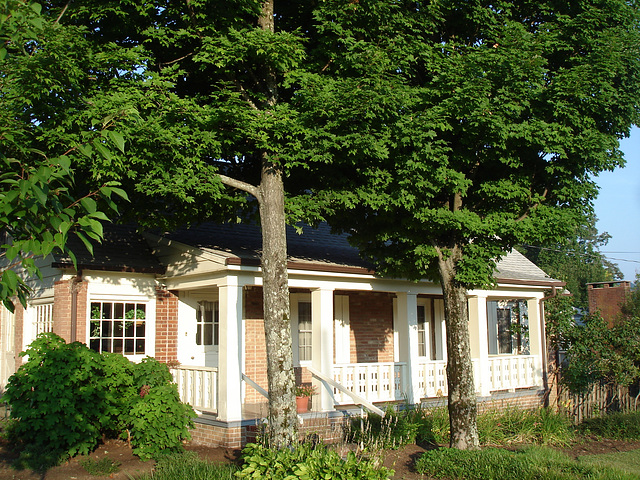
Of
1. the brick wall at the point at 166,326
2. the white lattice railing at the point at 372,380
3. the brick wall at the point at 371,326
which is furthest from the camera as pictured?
the brick wall at the point at 371,326

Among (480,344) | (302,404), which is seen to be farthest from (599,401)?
(302,404)

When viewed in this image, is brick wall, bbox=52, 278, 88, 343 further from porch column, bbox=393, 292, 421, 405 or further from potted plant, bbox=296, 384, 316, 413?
porch column, bbox=393, 292, 421, 405

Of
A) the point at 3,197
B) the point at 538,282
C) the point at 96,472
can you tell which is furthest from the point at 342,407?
the point at 3,197

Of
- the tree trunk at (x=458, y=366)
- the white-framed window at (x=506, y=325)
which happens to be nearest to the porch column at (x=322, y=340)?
the tree trunk at (x=458, y=366)

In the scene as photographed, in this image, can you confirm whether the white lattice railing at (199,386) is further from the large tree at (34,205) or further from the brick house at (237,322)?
the large tree at (34,205)

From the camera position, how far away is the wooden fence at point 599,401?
1552 centimetres

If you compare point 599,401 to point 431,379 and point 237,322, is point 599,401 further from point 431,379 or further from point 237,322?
point 237,322

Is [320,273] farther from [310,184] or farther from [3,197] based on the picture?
[3,197]

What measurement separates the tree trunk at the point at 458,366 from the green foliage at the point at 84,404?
426 cm

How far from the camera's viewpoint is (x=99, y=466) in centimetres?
898

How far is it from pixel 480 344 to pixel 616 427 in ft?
10.8

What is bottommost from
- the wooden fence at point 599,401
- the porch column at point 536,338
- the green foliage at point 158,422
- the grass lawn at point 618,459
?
the grass lawn at point 618,459

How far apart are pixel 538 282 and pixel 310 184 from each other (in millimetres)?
9081

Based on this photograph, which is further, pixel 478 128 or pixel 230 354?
pixel 230 354
